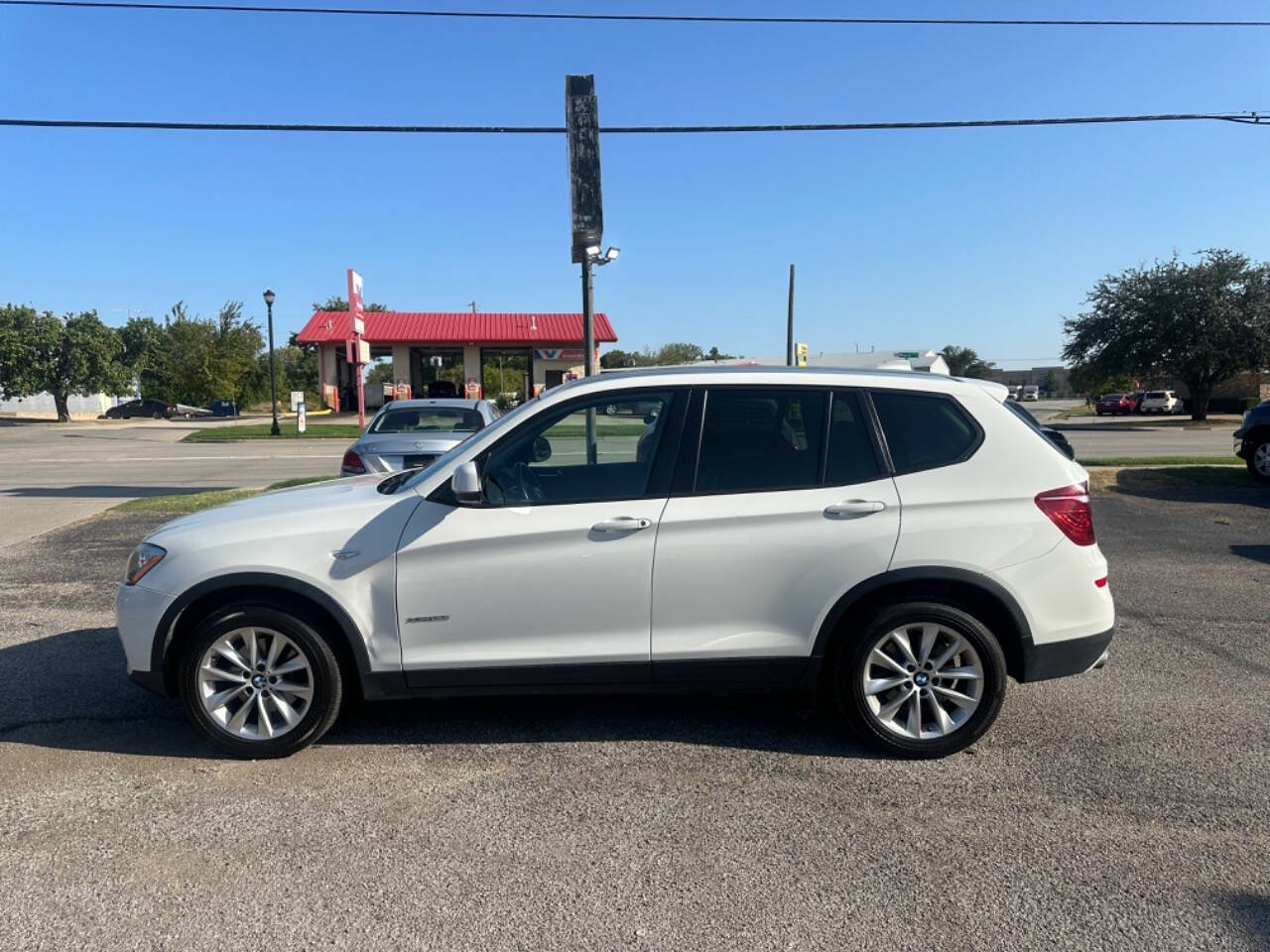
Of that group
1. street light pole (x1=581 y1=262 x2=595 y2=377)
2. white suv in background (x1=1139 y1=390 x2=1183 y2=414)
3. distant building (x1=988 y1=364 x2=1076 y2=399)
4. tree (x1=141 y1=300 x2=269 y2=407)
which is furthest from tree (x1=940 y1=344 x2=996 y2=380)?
street light pole (x1=581 y1=262 x2=595 y2=377)

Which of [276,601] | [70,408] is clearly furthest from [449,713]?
[70,408]

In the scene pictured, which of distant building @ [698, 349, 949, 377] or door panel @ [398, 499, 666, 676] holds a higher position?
distant building @ [698, 349, 949, 377]

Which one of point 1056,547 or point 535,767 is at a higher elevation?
point 1056,547

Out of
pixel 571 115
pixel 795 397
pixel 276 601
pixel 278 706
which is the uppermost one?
pixel 571 115

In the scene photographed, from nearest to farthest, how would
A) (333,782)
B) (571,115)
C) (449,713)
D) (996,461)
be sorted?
(333,782)
(996,461)
(449,713)
(571,115)

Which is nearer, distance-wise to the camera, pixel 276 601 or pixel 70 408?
pixel 276 601

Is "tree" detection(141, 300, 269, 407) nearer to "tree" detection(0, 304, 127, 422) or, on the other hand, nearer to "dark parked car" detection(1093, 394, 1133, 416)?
"tree" detection(0, 304, 127, 422)

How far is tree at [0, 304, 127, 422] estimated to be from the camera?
46.5 meters

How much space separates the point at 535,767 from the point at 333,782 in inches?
34.7

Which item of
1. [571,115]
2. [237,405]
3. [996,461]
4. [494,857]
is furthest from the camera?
[237,405]

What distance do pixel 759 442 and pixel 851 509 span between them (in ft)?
1.70

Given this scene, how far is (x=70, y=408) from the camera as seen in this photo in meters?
63.5

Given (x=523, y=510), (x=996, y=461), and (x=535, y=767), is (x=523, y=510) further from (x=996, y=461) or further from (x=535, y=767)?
(x=996, y=461)

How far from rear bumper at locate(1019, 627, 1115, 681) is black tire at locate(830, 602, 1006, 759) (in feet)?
0.47
